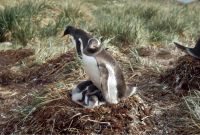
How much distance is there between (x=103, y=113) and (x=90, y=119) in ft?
0.36

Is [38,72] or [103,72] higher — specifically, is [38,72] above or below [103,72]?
below

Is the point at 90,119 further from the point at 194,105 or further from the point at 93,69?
the point at 194,105

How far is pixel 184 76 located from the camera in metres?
4.58

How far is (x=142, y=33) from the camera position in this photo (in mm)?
7766

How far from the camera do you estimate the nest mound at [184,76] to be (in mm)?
4508

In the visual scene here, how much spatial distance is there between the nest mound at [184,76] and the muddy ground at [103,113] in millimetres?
52

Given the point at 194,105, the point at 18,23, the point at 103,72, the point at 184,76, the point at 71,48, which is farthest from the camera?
the point at 18,23

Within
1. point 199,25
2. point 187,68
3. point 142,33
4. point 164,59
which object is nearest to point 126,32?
point 142,33

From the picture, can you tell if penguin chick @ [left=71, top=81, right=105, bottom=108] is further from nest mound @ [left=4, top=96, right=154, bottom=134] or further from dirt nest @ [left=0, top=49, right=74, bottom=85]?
dirt nest @ [left=0, top=49, right=74, bottom=85]

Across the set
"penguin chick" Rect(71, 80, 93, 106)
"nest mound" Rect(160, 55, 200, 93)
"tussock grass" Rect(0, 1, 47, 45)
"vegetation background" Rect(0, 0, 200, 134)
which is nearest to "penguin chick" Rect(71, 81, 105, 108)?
"penguin chick" Rect(71, 80, 93, 106)

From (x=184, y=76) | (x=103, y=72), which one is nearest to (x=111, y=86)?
(x=103, y=72)

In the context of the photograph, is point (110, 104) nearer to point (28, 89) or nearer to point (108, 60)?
point (108, 60)

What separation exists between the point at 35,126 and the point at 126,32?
12.5 feet

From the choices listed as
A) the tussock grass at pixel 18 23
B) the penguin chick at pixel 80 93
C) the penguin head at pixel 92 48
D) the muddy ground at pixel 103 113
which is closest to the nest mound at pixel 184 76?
the muddy ground at pixel 103 113
